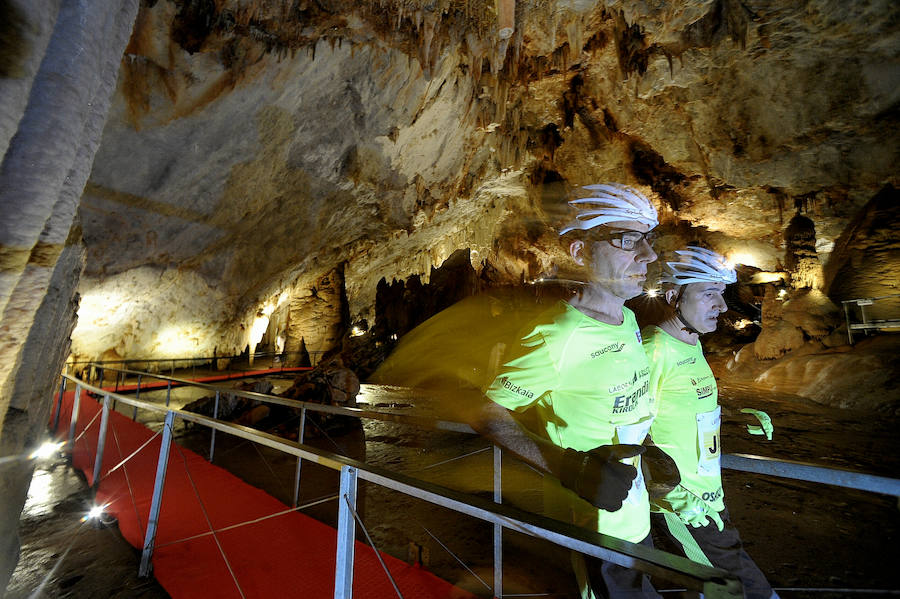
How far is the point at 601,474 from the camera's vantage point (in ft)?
3.43

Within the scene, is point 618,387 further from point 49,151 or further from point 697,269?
point 49,151

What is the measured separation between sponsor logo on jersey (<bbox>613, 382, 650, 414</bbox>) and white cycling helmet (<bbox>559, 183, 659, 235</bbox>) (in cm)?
69

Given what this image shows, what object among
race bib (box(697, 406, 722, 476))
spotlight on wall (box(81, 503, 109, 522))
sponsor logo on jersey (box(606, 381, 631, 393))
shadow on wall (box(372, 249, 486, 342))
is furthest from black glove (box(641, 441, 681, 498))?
shadow on wall (box(372, 249, 486, 342))

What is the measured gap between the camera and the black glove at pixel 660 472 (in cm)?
139

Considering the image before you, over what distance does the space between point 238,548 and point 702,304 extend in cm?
313

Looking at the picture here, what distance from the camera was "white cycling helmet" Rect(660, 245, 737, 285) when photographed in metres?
2.09

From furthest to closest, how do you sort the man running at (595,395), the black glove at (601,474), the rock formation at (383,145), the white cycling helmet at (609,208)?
the white cycling helmet at (609,208), the rock formation at (383,145), the man running at (595,395), the black glove at (601,474)

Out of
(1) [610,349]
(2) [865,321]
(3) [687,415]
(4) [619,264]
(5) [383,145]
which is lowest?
(3) [687,415]

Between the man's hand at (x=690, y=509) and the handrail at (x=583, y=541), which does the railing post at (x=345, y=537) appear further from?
the man's hand at (x=690, y=509)

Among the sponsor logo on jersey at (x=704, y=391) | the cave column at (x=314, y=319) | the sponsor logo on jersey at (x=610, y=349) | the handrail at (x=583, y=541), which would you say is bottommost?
the handrail at (x=583, y=541)

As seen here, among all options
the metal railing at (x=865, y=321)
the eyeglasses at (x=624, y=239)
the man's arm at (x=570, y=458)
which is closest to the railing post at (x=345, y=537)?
the man's arm at (x=570, y=458)

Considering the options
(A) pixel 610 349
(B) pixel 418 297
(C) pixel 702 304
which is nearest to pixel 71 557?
(A) pixel 610 349

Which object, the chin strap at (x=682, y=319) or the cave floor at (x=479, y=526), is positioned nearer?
the chin strap at (x=682, y=319)

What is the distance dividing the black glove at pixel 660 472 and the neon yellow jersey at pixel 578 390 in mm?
50
